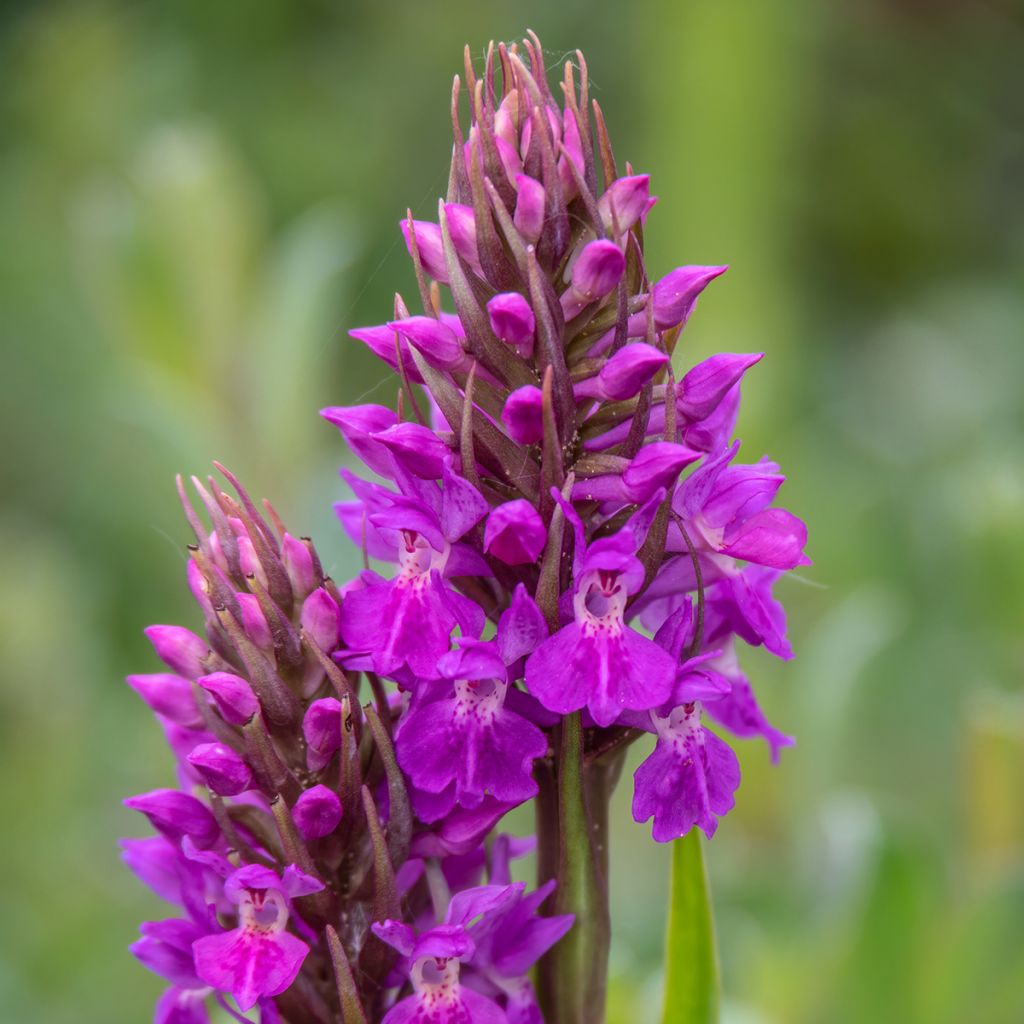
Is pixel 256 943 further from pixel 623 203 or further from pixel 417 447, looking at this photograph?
pixel 623 203

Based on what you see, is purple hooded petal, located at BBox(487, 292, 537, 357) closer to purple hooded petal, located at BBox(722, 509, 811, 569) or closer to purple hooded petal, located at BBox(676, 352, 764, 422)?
purple hooded petal, located at BBox(676, 352, 764, 422)

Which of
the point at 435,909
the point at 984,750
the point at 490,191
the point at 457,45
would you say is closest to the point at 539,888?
the point at 435,909

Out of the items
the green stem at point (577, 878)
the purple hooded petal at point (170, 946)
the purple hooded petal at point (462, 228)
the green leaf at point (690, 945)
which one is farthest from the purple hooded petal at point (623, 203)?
the purple hooded petal at point (170, 946)

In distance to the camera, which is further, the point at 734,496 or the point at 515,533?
the point at 734,496

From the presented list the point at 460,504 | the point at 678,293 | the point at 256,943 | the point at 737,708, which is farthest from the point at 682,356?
the point at 256,943

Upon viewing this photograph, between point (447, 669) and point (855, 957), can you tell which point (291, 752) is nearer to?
point (447, 669)

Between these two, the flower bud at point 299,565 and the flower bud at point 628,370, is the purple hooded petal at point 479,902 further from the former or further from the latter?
the flower bud at point 628,370

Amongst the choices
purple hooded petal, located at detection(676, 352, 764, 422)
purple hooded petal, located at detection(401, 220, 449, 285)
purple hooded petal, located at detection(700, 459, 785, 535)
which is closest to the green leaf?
purple hooded petal, located at detection(700, 459, 785, 535)
